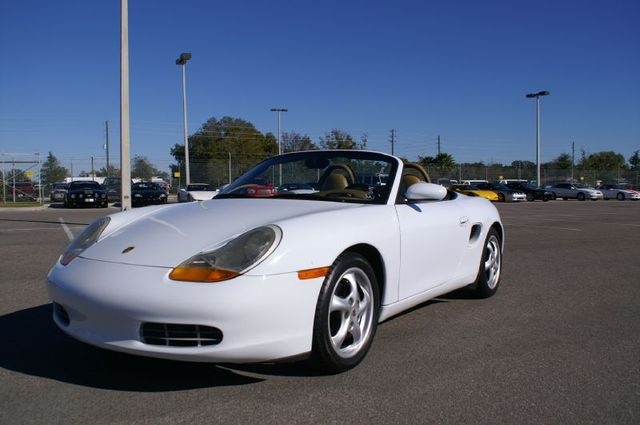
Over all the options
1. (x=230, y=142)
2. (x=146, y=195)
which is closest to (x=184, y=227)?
(x=146, y=195)

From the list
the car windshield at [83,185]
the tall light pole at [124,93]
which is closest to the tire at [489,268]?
the tall light pole at [124,93]

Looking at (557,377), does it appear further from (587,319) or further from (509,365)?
(587,319)

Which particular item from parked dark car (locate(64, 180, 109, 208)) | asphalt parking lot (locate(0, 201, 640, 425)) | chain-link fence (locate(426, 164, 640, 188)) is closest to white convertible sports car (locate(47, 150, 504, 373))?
asphalt parking lot (locate(0, 201, 640, 425))

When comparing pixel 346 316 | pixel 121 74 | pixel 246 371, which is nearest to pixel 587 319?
pixel 346 316

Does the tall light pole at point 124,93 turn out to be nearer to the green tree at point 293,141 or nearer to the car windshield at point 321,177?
the car windshield at point 321,177

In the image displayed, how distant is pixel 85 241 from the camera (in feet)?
12.1

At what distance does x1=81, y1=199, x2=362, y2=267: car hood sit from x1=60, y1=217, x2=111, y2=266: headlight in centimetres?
6

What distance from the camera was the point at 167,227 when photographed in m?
3.55

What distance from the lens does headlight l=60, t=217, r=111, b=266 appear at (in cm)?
353

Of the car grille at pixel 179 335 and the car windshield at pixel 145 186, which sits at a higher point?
the car windshield at pixel 145 186

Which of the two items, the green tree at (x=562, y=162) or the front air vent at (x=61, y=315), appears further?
the green tree at (x=562, y=162)

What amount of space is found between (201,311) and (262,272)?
354mm

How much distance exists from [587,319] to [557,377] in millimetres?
1665

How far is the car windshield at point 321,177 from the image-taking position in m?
4.27
